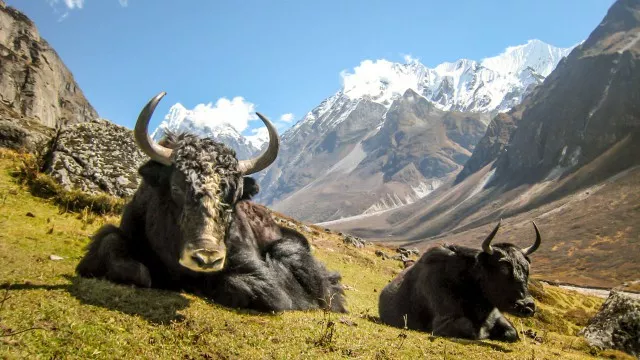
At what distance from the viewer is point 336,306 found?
9828 mm

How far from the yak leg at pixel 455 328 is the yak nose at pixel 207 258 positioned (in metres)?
6.23

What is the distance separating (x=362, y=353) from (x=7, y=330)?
4.18m

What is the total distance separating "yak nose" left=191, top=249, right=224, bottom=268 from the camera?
5.86m

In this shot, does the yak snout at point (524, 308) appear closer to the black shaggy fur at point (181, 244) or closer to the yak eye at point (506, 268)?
the yak eye at point (506, 268)

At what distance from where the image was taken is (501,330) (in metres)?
10.3

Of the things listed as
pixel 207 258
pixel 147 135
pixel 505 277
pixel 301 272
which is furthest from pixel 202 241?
pixel 505 277

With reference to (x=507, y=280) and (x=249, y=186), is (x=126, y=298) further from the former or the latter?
(x=507, y=280)

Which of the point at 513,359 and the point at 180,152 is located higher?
the point at 180,152

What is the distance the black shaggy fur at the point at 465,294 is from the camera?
10.2 metres

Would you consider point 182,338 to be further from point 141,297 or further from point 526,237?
point 526,237

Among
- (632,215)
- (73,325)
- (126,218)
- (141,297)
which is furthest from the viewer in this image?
(632,215)

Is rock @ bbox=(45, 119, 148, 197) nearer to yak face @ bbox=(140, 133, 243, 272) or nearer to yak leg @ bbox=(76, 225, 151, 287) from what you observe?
yak leg @ bbox=(76, 225, 151, 287)

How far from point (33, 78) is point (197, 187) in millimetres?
102261

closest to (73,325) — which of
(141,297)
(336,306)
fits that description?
(141,297)
